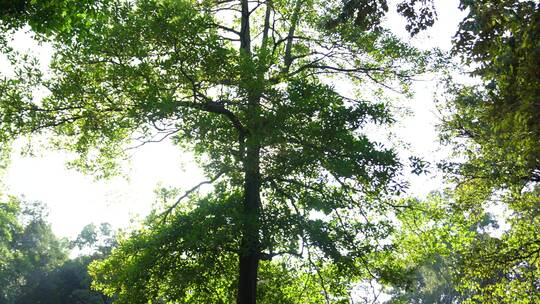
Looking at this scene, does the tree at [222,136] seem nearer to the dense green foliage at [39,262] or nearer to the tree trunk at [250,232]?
the tree trunk at [250,232]

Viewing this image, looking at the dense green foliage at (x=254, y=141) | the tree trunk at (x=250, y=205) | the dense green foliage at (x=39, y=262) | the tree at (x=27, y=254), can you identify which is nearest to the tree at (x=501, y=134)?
the dense green foliage at (x=254, y=141)

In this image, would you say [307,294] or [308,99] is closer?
[308,99]

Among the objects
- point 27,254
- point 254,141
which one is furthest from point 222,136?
point 27,254

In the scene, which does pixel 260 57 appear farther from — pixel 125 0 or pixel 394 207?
pixel 394 207

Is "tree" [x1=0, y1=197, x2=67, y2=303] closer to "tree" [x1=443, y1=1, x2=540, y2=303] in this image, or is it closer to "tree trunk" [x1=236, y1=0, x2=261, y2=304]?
"tree trunk" [x1=236, y1=0, x2=261, y2=304]

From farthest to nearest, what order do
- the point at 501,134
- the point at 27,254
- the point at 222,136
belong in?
1. the point at 27,254
2. the point at 222,136
3. the point at 501,134

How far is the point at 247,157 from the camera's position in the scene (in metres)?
9.49

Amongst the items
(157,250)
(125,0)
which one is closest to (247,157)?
(157,250)

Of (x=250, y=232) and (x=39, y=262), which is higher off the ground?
(x=39, y=262)

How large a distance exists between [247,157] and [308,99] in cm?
186

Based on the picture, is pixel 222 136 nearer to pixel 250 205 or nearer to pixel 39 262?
pixel 250 205

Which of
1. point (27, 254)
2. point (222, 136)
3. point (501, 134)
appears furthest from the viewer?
point (27, 254)

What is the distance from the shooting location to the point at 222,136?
9273 mm

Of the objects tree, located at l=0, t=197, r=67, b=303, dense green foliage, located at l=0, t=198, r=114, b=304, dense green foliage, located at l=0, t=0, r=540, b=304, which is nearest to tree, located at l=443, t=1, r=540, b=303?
dense green foliage, located at l=0, t=0, r=540, b=304
